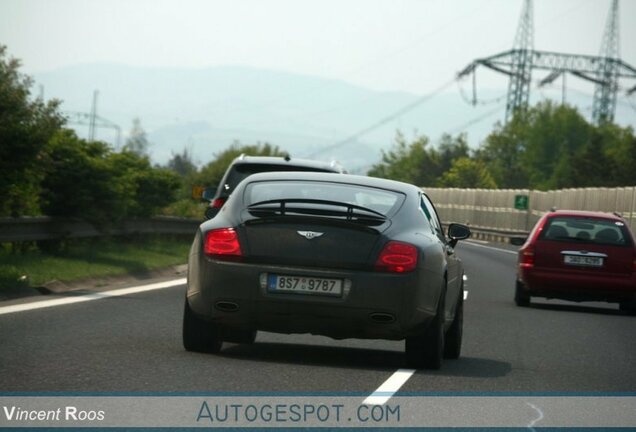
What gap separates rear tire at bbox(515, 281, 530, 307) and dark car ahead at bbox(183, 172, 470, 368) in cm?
1098

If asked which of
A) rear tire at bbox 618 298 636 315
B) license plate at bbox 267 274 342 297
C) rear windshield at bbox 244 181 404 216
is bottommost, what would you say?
rear tire at bbox 618 298 636 315

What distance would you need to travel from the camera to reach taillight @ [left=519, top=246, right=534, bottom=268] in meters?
22.4

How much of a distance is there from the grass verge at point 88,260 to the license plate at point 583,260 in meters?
6.26

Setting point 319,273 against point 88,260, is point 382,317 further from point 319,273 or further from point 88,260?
point 88,260

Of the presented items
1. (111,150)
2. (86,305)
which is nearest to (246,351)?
(86,305)

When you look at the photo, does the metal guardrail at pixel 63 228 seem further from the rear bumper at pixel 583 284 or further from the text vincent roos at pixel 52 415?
the text vincent roos at pixel 52 415

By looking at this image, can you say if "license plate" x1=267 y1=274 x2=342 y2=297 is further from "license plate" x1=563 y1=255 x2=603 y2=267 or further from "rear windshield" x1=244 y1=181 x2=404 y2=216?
"license plate" x1=563 y1=255 x2=603 y2=267

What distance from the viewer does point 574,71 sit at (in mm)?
148500

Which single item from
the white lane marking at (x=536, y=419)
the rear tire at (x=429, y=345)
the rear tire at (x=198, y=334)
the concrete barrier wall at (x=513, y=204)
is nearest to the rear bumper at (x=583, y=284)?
the rear tire at (x=429, y=345)

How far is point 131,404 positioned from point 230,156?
11687 cm

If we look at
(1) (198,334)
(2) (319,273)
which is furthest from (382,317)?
(1) (198,334)

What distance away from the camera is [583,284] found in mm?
22250

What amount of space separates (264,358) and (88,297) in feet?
20.9

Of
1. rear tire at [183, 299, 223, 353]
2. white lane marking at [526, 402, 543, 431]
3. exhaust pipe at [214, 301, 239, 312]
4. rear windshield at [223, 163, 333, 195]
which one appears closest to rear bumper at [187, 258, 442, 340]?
exhaust pipe at [214, 301, 239, 312]
